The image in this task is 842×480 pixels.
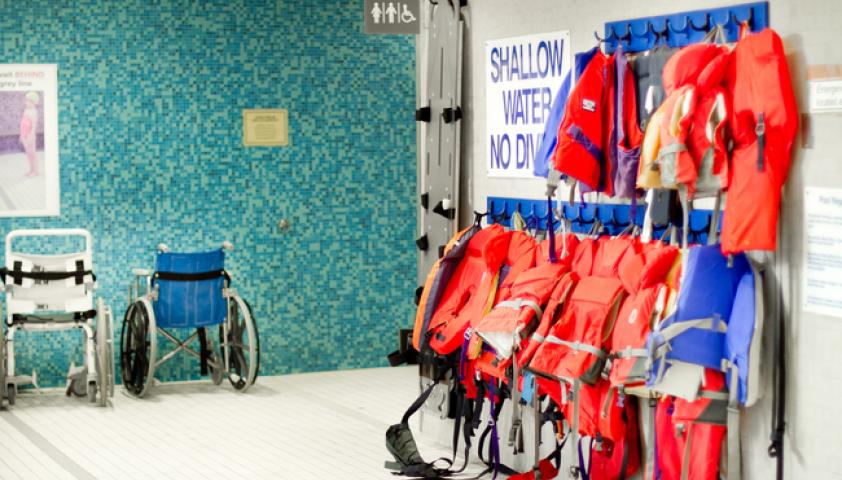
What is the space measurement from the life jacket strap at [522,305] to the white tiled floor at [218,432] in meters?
1.06

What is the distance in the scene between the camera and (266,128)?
881 cm

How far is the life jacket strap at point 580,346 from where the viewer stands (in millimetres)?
5070

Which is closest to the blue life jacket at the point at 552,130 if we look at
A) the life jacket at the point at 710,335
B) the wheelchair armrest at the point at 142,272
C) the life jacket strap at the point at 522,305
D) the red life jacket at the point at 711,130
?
the life jacket strap at the point at 522,305

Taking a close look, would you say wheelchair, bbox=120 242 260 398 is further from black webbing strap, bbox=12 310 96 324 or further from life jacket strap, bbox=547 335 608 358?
life jacket strap, bbox=547 335 608 358

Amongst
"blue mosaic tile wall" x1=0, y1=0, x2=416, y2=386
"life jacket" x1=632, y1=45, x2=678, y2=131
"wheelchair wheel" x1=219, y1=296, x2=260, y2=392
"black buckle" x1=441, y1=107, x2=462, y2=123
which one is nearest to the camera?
"life jacket" x1=632, y1=45, x2=678, y2=131

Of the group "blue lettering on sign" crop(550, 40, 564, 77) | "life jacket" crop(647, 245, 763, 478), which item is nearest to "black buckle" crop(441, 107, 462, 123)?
"blue lettering on sign" crop(550, 40, 564, 77)

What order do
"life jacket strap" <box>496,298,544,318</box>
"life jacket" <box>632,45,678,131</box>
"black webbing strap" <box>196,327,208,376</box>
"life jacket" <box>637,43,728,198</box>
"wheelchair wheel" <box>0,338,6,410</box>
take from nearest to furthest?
"life jacket" <box>637,43,728,198</box> < "life jacket" <box>632,45,678,131</box> < "life jacket strap" <box>496,298,544,318</box> < "wheelchair wheel" <box>0,338,6,410</box> < "black webbing strap" <box>196,327,208,376</box>

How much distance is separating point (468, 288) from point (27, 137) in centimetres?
367

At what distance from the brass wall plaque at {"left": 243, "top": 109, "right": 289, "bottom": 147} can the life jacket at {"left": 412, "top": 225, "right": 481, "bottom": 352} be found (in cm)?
287

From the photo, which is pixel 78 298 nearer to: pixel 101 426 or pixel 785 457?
pixel 101 426

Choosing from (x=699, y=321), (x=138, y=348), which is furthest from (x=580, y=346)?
(x=138, y=348)

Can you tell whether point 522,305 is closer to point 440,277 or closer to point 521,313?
point 521,313

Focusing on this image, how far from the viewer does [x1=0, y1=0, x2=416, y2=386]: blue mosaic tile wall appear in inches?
333

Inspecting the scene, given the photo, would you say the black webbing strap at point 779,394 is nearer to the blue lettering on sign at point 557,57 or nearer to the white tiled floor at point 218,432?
the blue lettering on sign at point 557,57
